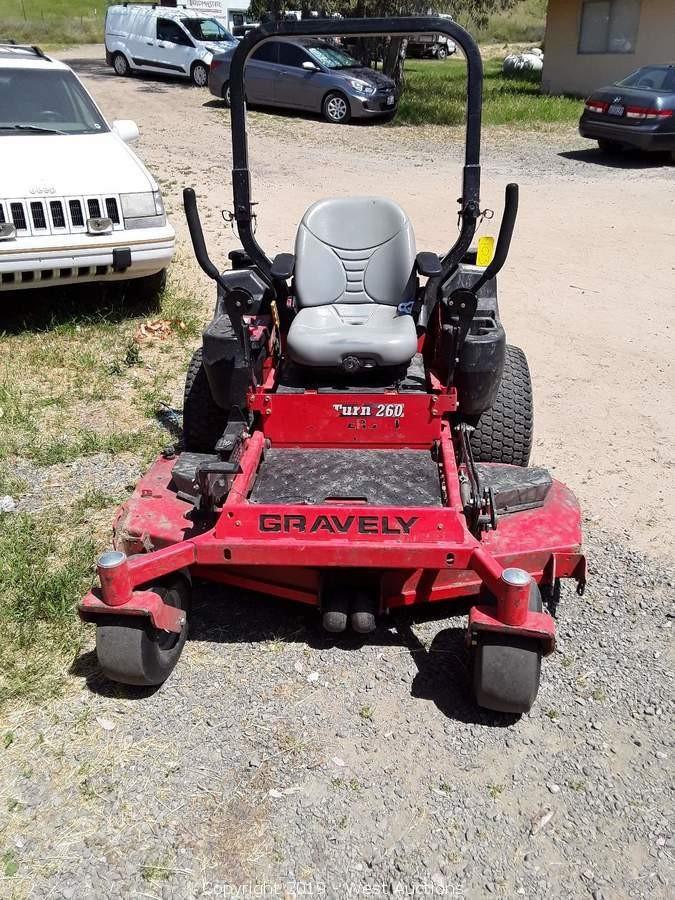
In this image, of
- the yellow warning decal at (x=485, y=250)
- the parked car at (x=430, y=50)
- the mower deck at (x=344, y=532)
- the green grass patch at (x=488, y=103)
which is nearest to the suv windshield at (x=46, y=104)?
the yellow warning decal at (x=485, y=250)

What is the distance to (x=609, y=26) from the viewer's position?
1959 centimetres

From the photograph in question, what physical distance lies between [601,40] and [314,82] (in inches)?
325

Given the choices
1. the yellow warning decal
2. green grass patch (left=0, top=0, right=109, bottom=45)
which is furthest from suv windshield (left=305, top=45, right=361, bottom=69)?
green grass patch (left=0, top=0, right=109, bottom=45)

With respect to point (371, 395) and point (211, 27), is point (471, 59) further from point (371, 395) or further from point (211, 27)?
point (211, 27)

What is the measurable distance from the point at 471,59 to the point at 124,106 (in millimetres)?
14883

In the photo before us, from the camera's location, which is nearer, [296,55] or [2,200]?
[2,200]

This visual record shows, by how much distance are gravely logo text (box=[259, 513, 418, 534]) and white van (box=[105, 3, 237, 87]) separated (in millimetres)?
18711

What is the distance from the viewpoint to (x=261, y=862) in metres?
2.43

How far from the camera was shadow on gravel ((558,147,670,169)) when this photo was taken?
12992 mm

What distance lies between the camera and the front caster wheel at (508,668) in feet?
9.13

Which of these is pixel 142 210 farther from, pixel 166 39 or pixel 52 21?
pixel 52 21

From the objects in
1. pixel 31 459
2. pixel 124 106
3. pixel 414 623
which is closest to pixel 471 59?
pixel 414 623

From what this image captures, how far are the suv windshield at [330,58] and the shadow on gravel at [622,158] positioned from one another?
480 cm

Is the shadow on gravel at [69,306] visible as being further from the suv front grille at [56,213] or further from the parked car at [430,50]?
the parked car at [430,50]
